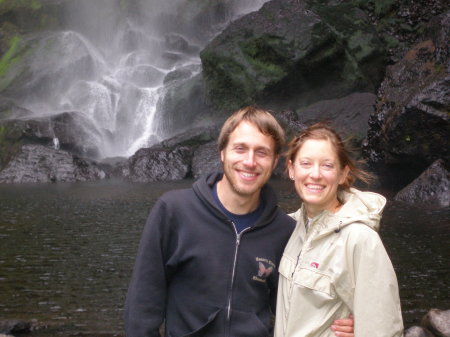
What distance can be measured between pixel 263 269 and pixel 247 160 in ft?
2.22

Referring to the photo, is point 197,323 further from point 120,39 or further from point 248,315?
point 120,39

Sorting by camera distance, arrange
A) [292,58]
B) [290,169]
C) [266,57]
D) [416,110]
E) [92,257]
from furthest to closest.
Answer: [266,57]
[292,58]
[416,110]
[92,257]
[290,169]

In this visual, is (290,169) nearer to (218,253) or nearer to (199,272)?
(218,253)

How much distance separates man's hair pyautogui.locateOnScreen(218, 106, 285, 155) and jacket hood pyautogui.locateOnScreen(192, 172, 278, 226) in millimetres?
238

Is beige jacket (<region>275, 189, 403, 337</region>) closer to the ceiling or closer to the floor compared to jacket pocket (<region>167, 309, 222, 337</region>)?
closer to the ceiling

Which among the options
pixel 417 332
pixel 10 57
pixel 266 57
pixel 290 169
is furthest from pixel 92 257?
pixel 10 57

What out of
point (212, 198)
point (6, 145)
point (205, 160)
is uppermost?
point (6, 145)

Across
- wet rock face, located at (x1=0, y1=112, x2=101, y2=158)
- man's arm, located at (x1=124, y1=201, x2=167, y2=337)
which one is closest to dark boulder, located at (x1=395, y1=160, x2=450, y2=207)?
man's arm, located at (x1=124, y1=201, x2=167, y2=337)

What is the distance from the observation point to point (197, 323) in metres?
3.06

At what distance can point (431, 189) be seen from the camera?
43.5 feet

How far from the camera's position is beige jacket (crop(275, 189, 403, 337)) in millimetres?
2652

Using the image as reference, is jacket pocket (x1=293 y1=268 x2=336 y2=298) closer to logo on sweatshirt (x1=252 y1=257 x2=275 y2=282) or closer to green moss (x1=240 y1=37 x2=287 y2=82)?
logo on sweatshirt (x1=252 y1=257 x2=275 y2=282)

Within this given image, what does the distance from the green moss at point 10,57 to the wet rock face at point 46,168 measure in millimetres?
12031

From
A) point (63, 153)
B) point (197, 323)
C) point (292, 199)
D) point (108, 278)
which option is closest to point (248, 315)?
point (197, 323)
